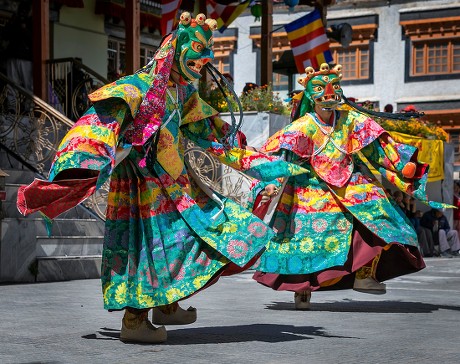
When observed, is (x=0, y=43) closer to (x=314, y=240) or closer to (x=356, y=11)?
(x=314, y=240)

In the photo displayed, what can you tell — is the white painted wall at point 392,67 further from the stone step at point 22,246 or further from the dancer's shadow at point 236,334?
the dancer's shadow at point 236,334

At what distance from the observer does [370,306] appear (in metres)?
9.18

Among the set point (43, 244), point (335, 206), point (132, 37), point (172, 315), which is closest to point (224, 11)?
point (132, 37)

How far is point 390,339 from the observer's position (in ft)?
21.9

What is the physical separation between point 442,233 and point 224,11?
6.13 m

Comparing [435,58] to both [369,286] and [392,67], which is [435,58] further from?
[369,286]

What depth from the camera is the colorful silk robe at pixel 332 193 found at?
28.9 ft

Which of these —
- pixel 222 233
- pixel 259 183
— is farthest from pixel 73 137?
pixel 259 183

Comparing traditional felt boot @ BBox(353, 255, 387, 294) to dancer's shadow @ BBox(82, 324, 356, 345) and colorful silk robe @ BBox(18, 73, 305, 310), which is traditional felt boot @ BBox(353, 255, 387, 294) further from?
colorful silk robe @ BBox(18, 73, 305, 310)

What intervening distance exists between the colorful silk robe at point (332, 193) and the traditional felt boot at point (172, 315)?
1.97m

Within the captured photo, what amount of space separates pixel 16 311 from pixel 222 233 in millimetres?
2431

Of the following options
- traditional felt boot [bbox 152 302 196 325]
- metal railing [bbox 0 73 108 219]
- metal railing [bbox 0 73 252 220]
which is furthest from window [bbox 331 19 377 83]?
traditional felt boot [bbox 152 302 196 325]

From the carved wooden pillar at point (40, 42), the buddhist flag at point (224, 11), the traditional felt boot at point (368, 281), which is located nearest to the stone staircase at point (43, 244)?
the carved wooden pillar at point (40, 42)

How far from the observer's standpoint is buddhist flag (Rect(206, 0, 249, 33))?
67.4ft
